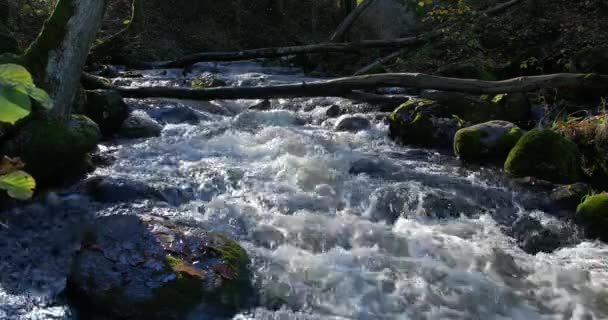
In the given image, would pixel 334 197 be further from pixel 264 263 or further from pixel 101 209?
pixel 101 209

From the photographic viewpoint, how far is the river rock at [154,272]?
3941mm

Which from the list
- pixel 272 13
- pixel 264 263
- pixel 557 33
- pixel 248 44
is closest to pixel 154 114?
pixel 264 263

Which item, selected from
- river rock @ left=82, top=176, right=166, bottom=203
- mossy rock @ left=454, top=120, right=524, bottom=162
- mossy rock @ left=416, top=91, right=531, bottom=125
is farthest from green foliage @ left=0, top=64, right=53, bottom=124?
mossy rock @ left=416, top=91, right=531, bottom=125

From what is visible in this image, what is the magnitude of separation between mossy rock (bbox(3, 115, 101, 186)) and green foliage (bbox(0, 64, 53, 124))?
18.4ft

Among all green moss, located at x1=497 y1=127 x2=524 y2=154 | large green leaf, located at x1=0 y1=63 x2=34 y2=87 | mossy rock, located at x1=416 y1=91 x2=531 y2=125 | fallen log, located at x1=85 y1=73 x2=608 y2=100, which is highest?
large green leaf, located at x1=0 y1=63 x2=34 y2=87

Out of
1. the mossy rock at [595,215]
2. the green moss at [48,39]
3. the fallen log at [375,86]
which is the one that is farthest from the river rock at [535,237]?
the green moss at [48,39]

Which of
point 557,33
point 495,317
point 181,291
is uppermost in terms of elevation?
point 557,33

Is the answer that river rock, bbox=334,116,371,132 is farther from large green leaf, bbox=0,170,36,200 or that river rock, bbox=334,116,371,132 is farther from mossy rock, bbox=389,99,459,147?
large green leaf, bbox=0,170,36,200

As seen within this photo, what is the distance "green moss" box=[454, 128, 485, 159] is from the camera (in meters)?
8.15

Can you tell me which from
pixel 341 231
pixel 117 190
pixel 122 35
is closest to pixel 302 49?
pixel 122 35

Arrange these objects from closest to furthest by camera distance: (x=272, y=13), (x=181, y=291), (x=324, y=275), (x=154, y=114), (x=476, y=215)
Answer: (x=181, y=291) < (x=324, y=275) < (x=476, y=215) < (x=154, y=114) < (x=272, y=13)

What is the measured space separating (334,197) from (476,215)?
1.76 meters

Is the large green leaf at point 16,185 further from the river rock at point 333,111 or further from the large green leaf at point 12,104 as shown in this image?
the river rock at point 333,111

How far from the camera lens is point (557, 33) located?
13008 millimetres
